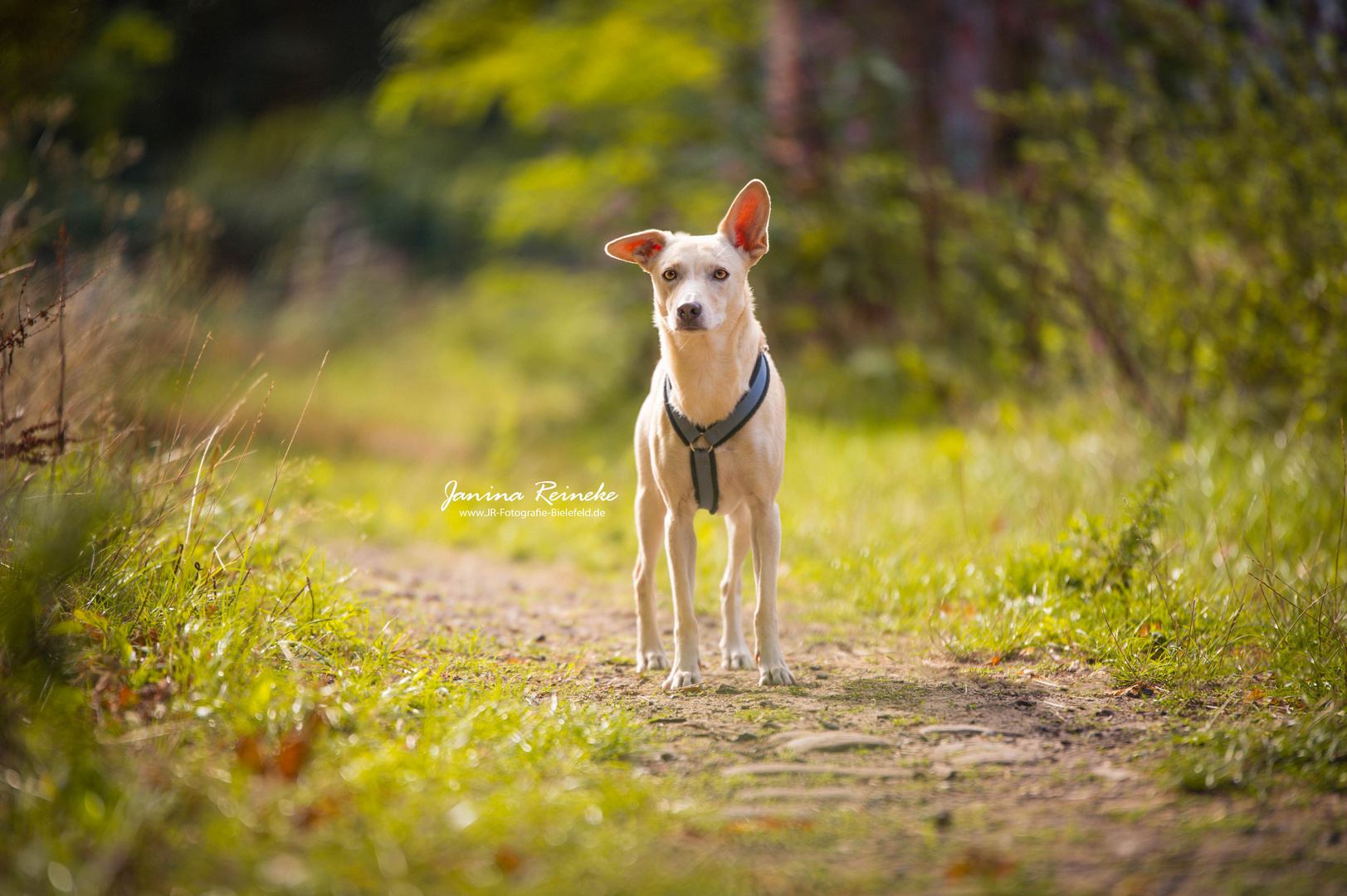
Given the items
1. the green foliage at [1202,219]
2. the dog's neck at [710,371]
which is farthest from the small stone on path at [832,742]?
the green foliage at [1202,219]

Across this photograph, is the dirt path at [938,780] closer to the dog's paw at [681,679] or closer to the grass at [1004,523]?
the dog's paw at [681,679]

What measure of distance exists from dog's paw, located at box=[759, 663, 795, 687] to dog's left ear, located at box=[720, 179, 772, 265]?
166cm

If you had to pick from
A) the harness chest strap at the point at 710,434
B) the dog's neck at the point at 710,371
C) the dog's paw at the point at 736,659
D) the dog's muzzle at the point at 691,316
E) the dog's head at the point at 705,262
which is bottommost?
the dog's paw at the point at 736,659

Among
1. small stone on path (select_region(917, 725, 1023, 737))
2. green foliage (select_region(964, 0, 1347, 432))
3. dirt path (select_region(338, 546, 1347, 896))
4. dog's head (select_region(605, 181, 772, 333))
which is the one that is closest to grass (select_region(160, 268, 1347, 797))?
dirt path (select_region(338, 546, 1347, 896))

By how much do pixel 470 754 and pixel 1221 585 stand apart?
3.47 meters

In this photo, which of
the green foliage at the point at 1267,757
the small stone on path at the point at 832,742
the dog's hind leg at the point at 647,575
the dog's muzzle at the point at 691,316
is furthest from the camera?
the dog's hind leg at the point at 647,575

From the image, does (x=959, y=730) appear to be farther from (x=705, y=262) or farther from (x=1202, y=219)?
(x=1202, y=219)

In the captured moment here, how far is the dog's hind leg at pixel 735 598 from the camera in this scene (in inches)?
155

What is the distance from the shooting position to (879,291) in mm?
9711

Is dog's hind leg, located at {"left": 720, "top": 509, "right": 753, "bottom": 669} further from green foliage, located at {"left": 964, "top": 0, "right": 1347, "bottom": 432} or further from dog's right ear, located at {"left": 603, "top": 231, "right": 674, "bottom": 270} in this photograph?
green foliage, located at {"left": 964, "top": 0, "right": 1347, "bottom": 432}

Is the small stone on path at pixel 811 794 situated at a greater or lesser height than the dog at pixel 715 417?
lesser

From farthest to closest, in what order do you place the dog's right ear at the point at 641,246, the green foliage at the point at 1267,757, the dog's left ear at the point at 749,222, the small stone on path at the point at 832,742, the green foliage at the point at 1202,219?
1. the green foliage at the point at 1202,219
2. the dog's right ear at the point at 641,246
3. the dog's left ear at the point at 749,222
4. the small stone on path at the point at 832,742
5. the green foliage at the point at 1267,757

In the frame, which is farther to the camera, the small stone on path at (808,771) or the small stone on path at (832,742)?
the small stone on path at (832,742)

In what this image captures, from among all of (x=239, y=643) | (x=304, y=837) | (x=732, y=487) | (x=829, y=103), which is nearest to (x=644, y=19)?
(x=829, y=103)
